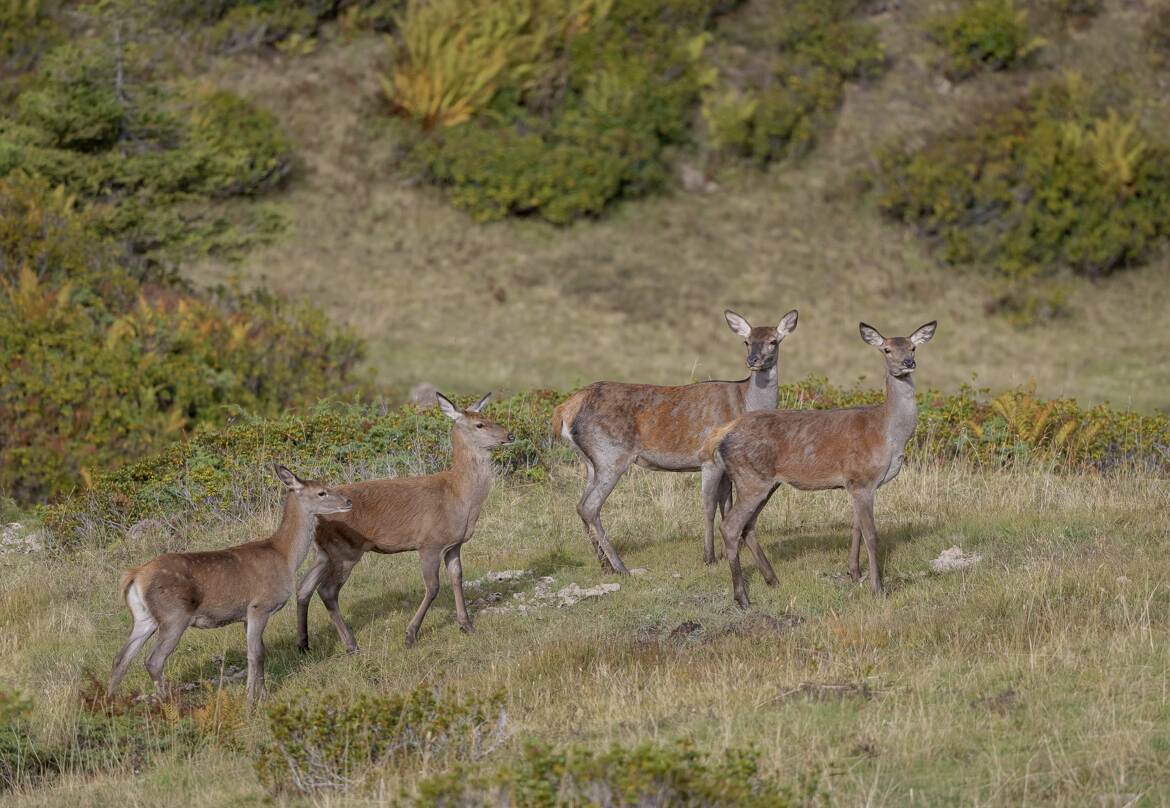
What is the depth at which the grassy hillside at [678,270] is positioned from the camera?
2895 centimetres

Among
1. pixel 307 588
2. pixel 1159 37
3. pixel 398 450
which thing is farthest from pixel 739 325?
pixel 1159 37

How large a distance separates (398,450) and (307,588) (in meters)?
5.33

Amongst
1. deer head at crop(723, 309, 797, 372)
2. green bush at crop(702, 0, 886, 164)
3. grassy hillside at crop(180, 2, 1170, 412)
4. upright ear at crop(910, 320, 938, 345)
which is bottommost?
grassy hillside at crop(180, 2, 1170, 412)

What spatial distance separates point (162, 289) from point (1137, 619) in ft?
62.2

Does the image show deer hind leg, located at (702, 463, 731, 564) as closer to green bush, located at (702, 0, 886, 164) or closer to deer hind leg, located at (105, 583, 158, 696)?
deer hind leg, located at (105, 583, 158, 696)

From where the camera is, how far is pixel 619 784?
23.1 ft

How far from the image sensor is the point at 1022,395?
1803cm

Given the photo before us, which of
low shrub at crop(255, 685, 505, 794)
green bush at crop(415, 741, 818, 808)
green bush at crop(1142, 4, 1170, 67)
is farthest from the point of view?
green bush at crop(1142, 4, 1170, 67)

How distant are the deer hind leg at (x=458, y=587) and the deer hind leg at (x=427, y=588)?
14cm

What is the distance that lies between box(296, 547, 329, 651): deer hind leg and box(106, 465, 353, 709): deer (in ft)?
1.88

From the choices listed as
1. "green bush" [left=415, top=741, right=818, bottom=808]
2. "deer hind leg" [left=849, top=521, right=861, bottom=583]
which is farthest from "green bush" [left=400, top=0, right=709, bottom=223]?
"green bush" [left=415, top=741, right=818, bottom=808]

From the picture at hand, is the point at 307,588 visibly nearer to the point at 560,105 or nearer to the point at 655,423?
the point at 655,423

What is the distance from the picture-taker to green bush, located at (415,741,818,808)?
7098 millimetres

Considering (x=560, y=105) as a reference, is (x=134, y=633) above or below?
below
